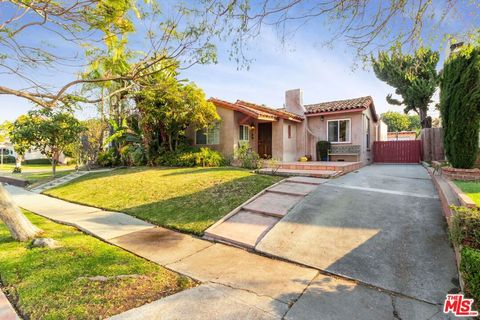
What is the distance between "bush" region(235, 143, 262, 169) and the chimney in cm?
631

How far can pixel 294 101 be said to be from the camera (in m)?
19.0

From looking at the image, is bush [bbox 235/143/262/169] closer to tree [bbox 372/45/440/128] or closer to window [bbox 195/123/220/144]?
window [bbox 195/123/220/144]

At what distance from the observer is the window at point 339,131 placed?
16.9 meters

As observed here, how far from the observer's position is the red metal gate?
19.0m

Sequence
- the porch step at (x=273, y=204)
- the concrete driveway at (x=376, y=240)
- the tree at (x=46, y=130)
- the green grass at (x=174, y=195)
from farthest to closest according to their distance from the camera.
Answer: the tree at (x=46, y=130) < the green grass at (x=174, y=195) < the porch step at (x=273, y=204) < the concrete driveway at (x=376, y=240)

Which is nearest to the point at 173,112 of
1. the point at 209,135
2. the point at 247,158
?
the point at 209,135

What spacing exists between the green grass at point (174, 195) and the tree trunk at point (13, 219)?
2.86m

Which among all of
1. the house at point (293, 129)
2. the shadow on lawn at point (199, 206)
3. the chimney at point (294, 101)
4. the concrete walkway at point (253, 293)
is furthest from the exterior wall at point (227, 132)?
the concrete walkway at point (253, 293)

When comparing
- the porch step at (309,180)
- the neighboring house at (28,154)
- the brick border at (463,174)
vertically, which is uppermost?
the neighboring house at (28,154)

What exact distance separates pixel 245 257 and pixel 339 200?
12.7 ft

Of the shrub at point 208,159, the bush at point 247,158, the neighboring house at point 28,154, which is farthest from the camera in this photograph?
the neighboring house at point 28,154

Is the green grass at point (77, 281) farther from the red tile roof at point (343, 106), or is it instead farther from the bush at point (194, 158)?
the red tile roof at point (343, 106)

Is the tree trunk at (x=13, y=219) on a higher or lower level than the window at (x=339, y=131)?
lower

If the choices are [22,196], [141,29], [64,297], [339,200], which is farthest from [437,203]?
[22,196]
